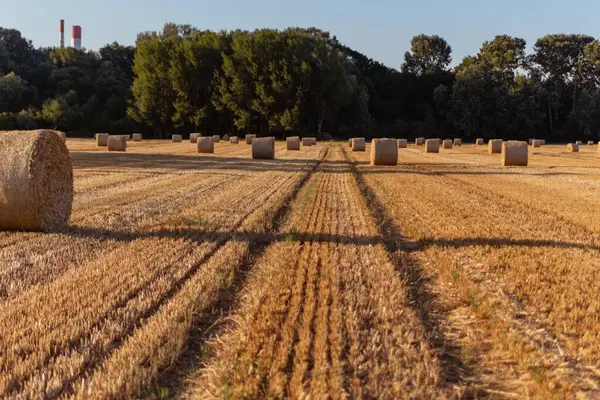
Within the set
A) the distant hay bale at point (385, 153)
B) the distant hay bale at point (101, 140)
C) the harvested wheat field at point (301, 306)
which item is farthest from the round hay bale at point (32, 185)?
the distant hay bale at point (101, 140)

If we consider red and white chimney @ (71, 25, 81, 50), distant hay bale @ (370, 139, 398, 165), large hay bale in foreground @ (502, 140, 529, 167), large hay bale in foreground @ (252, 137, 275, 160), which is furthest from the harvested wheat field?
red and white chimney @ (71, 25, 81, 50)

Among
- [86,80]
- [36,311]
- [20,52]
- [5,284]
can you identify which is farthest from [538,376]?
[20,52]

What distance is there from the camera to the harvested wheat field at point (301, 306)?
3.49 m

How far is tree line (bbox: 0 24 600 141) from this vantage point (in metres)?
61.8

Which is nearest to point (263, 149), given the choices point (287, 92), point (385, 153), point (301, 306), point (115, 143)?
point (385, 153)

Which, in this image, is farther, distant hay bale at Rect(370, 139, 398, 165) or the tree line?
the tree line

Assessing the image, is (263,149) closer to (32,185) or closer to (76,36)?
(32,185)

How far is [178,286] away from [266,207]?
16.1 feet

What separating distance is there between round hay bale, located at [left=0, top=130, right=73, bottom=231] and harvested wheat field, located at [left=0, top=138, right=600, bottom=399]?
30 cm

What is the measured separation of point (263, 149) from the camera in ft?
86.0

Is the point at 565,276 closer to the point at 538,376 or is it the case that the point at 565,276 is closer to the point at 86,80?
the point at 538,376

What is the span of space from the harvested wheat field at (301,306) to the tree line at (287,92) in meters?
52.3

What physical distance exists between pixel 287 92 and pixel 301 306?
5749 centimetres

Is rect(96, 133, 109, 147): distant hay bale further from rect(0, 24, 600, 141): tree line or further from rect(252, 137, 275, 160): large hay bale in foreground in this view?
rect(0, 24, 600, 141): tree line
